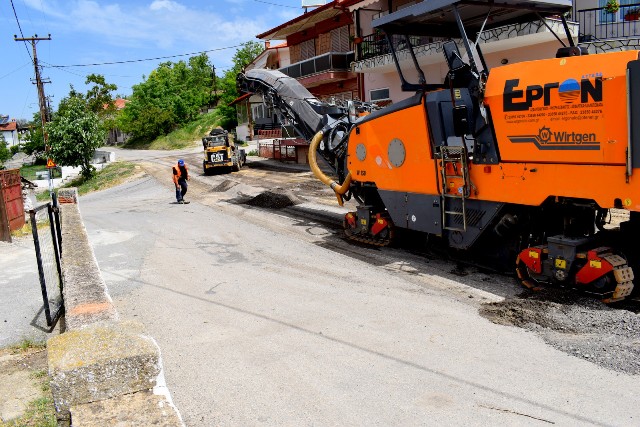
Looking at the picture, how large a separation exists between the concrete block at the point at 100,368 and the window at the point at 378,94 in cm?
2115

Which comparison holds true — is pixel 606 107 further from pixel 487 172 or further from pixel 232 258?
pixel 232 258

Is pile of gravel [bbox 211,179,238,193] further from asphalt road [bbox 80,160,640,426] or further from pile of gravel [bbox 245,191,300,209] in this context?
asphalt road [bbox 80,160,640,426]

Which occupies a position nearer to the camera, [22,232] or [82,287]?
[82,287]

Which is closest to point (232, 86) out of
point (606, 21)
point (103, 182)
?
point (103, 182)

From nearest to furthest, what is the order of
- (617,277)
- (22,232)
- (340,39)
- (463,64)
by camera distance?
(617,277) < (463,64) < (22,232) < (340,39)

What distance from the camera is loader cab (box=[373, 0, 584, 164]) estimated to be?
7.54 metres

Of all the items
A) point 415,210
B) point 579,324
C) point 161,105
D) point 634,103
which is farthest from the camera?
point 161,105

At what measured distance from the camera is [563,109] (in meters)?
6.57

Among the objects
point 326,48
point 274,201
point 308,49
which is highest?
point 308,49

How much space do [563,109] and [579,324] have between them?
252 cm

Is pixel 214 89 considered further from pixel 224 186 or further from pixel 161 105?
pixel 224 186

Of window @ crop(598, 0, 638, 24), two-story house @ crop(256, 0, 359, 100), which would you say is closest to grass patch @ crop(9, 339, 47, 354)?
window @ crop(598, 0, 638, 24)

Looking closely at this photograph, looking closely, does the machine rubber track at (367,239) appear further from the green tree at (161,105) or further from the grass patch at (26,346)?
the green tree at (161,105)

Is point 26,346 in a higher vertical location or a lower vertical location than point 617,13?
lower
